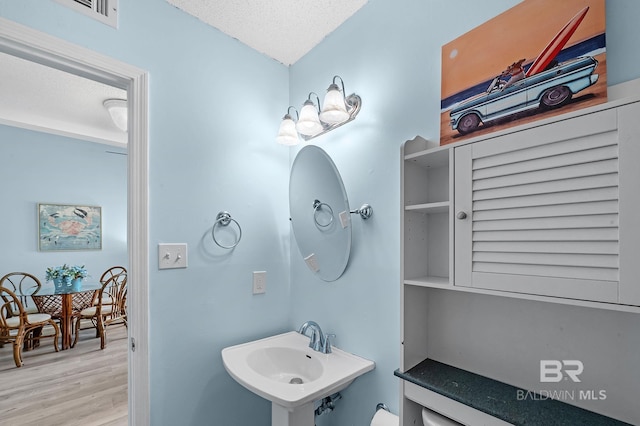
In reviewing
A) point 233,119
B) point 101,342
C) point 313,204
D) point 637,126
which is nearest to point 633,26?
point 637,126

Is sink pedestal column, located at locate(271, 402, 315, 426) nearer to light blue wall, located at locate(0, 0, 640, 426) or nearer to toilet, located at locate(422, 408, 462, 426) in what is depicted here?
light blue wall, located at locate(0, 0, 640, 426)

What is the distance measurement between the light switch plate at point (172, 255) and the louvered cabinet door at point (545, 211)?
1.17 metres

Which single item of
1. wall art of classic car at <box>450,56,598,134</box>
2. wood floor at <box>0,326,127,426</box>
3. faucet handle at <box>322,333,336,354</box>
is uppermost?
wall art of classic car at <box>450,56,598,134</box>

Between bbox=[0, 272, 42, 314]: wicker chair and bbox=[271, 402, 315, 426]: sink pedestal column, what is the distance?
3.73 m

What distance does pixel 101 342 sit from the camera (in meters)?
3.41

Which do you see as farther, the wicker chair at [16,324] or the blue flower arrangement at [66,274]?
the blue flower arrangement at [66,274]

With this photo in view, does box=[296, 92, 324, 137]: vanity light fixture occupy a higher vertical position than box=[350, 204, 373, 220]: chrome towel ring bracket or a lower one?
higher

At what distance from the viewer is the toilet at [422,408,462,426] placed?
88 centimetres

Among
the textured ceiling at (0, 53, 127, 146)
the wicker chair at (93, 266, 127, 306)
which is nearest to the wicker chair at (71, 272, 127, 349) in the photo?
the wicker chair at (93, 266, 127, 306)

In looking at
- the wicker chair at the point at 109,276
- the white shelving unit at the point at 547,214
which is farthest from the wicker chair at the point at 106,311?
the white shelving unit at the point at 547,214

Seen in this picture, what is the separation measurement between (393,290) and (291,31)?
1.39 metres

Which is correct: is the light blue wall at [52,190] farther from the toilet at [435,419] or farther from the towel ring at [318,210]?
the toilet at [435,419]

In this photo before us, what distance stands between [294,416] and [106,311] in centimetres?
351

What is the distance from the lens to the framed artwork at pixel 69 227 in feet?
12.3
